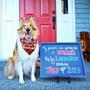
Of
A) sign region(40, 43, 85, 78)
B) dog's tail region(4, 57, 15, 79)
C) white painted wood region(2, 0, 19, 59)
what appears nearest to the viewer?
sign region(40, 43, 85, 78)

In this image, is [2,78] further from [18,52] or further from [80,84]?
[80,84]

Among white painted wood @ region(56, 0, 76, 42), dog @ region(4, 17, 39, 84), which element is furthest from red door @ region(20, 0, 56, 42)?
dog @ region(4, 17, 39, 84)

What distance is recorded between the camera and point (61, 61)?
484 cm

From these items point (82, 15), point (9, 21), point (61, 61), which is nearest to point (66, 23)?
point (82, 15)

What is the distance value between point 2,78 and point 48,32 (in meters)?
2.72

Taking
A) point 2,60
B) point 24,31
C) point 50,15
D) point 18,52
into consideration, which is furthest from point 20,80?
point 50,15

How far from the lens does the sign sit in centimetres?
474

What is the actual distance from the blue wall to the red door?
58 centimetres

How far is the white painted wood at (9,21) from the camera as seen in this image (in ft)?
23.6

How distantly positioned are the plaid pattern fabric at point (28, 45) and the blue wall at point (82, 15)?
2.92 m

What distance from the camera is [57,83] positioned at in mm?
4582

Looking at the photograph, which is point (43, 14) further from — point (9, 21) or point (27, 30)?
point (27, 30)

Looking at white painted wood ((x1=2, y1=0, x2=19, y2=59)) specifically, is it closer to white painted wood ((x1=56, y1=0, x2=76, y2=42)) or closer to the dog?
white painted wood ((x1=56, y1=0, x2=76, y2=42))

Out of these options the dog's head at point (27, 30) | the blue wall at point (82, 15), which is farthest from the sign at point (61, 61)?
the blue wall at point (82, 15)
